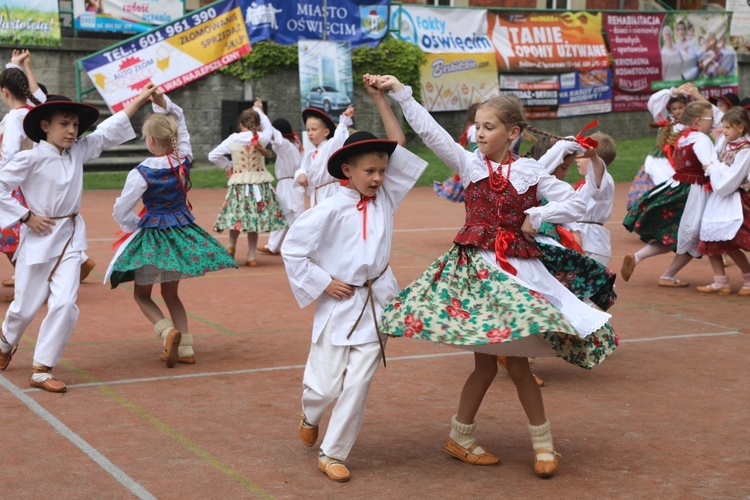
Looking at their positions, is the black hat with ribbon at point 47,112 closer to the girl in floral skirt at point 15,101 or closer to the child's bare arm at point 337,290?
the girl in floral skirt at point 15,101

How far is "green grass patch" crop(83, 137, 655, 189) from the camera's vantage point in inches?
727

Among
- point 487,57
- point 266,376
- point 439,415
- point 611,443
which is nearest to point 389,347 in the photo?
point 266,376

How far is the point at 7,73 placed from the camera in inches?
322

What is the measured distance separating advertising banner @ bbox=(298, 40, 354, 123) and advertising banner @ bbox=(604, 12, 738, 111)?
7587mm

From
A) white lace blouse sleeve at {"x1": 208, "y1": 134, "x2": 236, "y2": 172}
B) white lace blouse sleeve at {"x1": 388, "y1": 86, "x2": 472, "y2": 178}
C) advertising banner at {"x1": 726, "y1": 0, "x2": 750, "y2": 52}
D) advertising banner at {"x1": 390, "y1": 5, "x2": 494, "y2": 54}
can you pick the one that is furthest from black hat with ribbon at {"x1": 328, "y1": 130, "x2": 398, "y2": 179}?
advertising banner at {"x1": 726, "y1": 0, "x2": 750, "y2": 52}

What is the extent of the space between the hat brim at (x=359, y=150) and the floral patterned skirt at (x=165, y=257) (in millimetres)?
2124

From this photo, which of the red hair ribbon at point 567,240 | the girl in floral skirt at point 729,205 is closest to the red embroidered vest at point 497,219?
the red hair ribbon at point 567,240

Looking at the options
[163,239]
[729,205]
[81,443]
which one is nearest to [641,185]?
[729,205]

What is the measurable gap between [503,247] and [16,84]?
4891mm

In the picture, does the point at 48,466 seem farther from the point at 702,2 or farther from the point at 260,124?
the point at 702,2

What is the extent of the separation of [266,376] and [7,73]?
352cm

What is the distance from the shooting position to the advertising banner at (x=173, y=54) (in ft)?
63.5

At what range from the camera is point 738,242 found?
9891mm

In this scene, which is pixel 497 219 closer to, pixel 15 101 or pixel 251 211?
pixel 15 101
